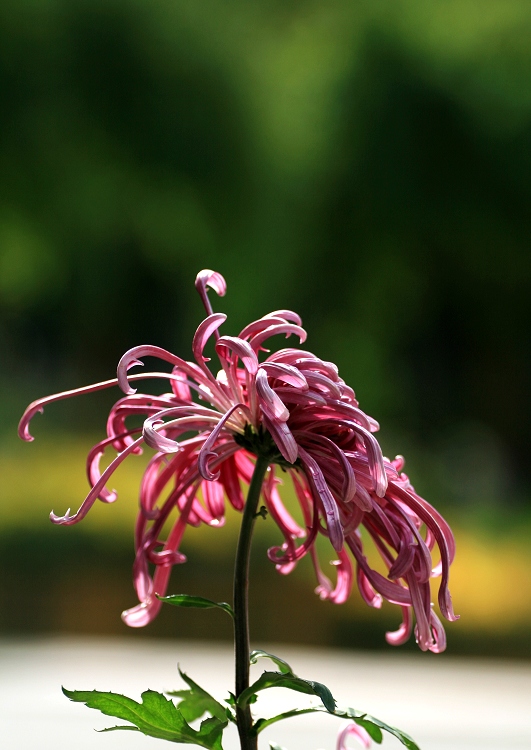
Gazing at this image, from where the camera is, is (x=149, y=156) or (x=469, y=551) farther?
(x=149, y=156)

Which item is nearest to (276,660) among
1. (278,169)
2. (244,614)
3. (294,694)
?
(244,614)

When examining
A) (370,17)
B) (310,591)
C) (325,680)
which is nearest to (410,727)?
(325,680)

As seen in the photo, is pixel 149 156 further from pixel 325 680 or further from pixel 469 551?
pixel 325 680

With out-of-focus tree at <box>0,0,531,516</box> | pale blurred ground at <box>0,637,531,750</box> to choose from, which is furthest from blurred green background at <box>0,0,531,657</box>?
pale blurred ground at <box>0,637,531,750</box>

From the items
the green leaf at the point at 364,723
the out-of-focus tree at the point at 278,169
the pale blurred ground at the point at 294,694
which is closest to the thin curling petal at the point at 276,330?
the green leaf at the point at 364,723

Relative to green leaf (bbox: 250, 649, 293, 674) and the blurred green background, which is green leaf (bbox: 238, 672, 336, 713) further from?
the blurred green background

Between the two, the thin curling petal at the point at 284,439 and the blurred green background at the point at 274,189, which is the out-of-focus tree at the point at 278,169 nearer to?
the blurred green background at the point at 274,189
